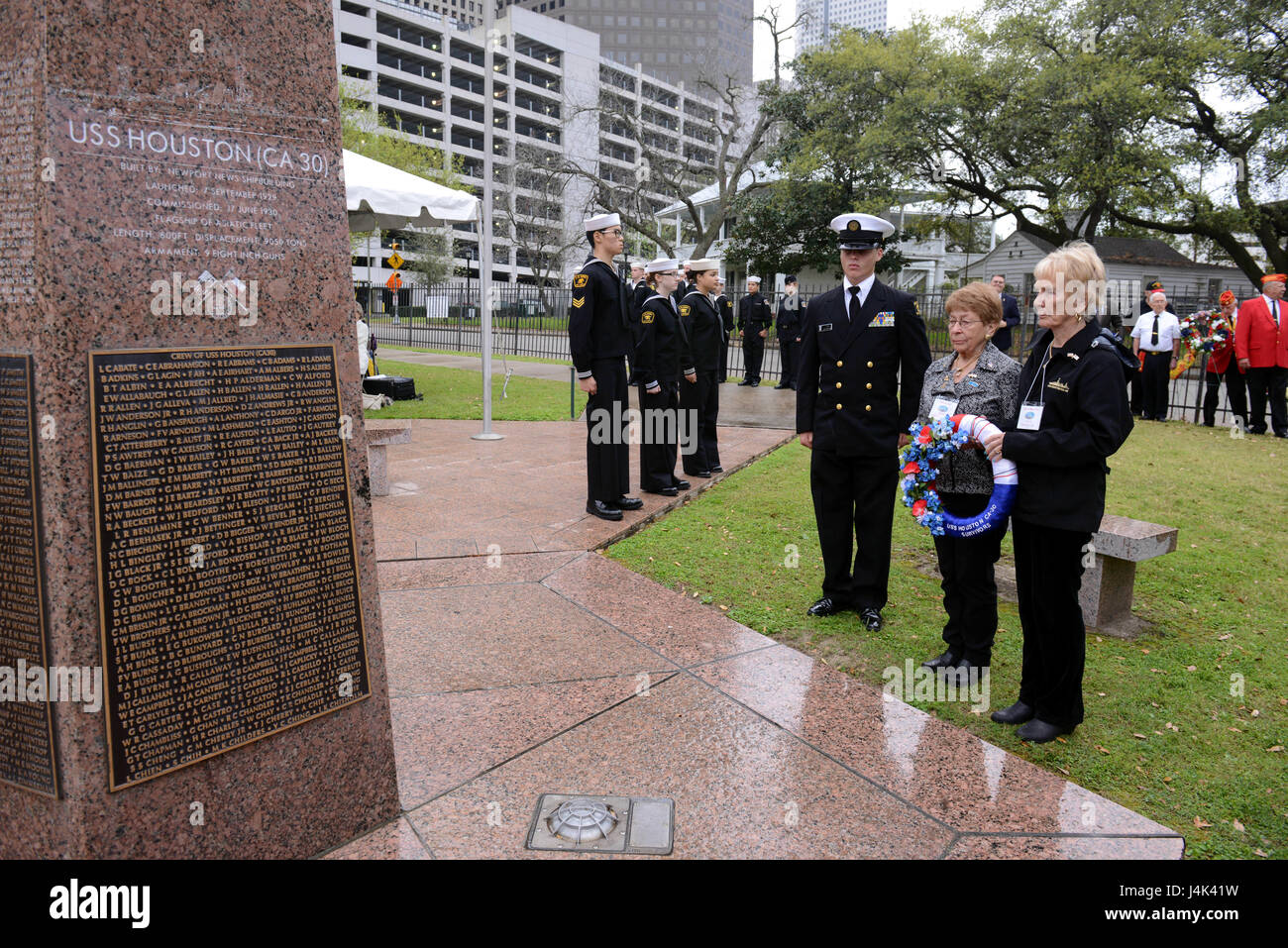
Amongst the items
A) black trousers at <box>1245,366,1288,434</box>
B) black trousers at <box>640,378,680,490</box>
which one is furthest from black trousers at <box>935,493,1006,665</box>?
black trousers at <box>1245,366,1288,434</box>

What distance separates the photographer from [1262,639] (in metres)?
4.91

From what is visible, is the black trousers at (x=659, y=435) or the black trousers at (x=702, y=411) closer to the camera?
the black trousers at (x=659, y=435)

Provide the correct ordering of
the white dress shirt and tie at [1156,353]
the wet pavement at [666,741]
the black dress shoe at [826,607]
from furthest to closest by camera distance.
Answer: the white dress shirt and tie at [1156,353] < the black dress shoe at [826,607] < the wet pavement at [666,741]

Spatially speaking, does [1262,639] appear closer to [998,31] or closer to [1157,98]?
[1157,98]

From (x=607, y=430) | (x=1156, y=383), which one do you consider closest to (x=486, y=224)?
(x=607, y=430)

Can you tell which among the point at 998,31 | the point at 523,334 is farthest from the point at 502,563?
the point at 998,31

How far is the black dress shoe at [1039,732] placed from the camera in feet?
12.1

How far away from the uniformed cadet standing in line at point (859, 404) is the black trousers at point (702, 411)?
3556 mm

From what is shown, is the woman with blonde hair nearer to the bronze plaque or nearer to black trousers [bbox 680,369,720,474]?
the bronze plaque

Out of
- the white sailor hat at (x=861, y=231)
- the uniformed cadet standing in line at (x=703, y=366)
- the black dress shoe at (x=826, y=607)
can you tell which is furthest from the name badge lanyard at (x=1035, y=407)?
the uniformed cadet standing in line at (x=703, y=366)

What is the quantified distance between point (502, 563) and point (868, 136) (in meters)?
25.5

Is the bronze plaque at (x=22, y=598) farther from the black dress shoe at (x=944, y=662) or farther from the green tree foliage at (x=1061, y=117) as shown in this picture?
the green tree foliage at (x=1061, y=117)

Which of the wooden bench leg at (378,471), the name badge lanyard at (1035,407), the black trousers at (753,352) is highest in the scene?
the black trousers at (753,352)

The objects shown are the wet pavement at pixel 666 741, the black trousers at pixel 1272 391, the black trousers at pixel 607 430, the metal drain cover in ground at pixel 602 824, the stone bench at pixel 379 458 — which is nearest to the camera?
the metal drain cover in ground at pixel 602 824
